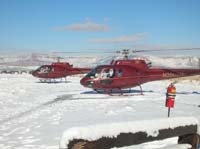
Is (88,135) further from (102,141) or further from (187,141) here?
(187,141)

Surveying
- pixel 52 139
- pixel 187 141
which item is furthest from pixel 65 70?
pixel 187 141

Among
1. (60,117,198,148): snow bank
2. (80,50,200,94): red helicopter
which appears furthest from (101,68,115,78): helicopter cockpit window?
(60,117,198,148): snow bank

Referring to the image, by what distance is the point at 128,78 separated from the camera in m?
20.0

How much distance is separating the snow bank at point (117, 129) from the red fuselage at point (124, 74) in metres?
15.8

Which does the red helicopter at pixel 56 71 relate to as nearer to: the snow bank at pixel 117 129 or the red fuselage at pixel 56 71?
the red fuselage at pixel 56 71

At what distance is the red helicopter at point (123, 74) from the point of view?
19.4 m

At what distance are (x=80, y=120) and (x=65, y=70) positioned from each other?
21.0 metres

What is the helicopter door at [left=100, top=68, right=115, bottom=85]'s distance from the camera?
19413 mm

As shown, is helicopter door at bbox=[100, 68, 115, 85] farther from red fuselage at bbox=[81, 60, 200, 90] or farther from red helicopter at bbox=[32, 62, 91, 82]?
red helicopter at bbox=[32, 62, 91, 82]

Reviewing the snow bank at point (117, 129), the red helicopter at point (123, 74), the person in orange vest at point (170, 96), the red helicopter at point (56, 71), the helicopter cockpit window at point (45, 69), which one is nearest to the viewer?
the snow bank at point (117, 129)

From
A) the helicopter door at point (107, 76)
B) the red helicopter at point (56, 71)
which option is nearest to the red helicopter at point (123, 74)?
the helicopter door at point (107, 76)

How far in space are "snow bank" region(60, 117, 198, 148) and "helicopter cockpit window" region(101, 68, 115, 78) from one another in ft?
51.9

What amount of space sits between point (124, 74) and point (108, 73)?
1.13 meters

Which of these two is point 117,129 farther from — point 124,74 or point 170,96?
point 124,74
